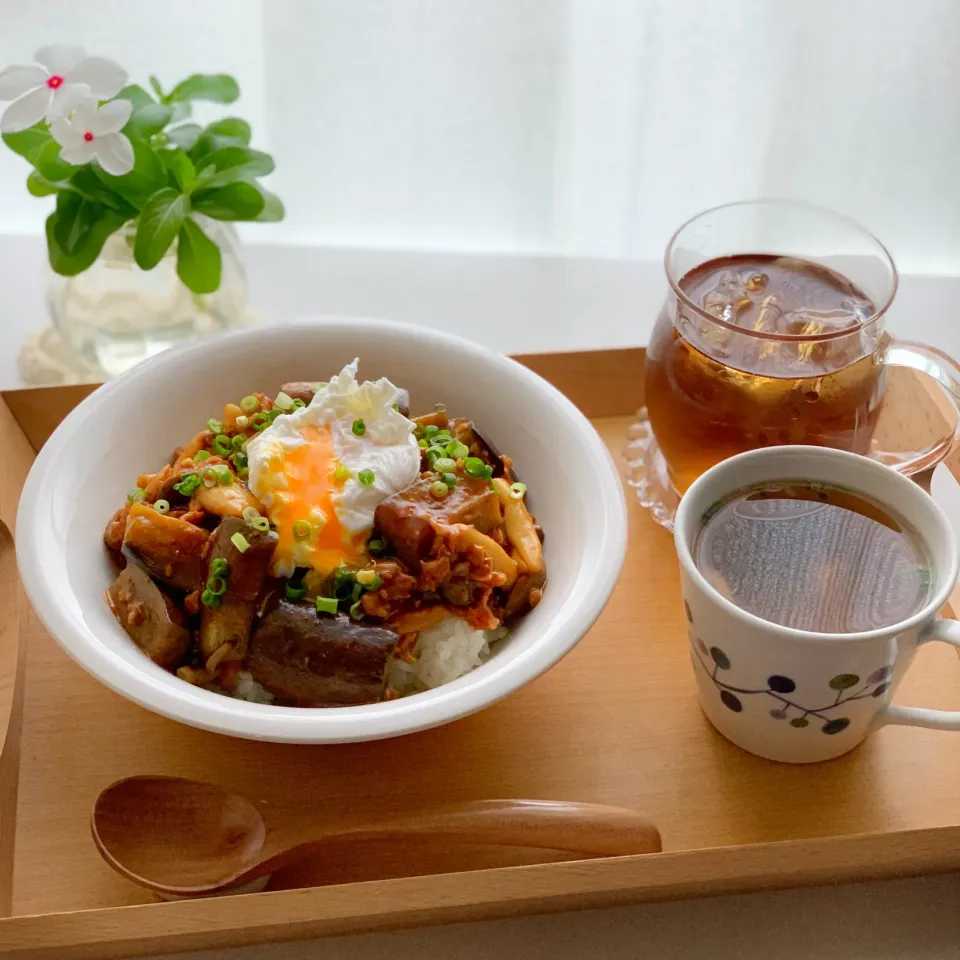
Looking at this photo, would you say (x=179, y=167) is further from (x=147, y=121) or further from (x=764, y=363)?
(x=764, y=363)

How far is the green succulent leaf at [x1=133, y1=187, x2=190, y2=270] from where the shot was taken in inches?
65.5

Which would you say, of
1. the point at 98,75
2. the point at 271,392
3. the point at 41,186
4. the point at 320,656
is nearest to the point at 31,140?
the point at 41,186

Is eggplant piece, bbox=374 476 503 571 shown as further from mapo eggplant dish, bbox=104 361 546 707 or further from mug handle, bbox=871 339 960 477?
mug handle, bbox=871 339 960 477

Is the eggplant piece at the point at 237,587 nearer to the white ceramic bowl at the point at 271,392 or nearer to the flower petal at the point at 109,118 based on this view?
the white ceramic bowl at the point at 271,392

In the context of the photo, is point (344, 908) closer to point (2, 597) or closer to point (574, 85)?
point (2, 597)

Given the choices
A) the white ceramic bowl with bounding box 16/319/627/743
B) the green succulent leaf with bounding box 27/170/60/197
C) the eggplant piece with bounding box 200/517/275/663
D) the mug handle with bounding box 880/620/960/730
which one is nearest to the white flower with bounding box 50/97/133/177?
the green succulent leaf with bounding box 27/170/60/197

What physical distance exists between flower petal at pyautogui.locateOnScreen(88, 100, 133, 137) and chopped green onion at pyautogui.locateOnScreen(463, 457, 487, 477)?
0.69 m

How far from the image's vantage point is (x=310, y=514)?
1.40 m

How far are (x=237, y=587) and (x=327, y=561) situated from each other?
0.11 meters

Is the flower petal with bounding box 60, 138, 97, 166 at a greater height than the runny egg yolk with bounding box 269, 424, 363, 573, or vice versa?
the flower petal with bounding box 60, 138, 97, 166

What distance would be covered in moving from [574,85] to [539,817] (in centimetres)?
150

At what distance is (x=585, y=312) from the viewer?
2367 millimetres

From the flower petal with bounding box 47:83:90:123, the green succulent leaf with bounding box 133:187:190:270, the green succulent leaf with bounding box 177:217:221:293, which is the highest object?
the flower petal with bounding box 47:83:90:123

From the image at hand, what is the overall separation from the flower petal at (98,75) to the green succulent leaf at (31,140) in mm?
130
